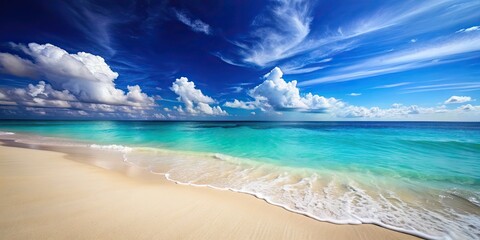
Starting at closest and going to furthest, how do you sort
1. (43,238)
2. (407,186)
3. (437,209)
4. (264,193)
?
1. (43,238)
2. (437,209)
3. (264,193)
4. (407,186)

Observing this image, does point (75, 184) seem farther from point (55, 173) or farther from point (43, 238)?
point (43, 238)

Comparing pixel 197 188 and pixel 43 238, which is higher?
pixel 43 238

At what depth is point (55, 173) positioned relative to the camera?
6656 mm

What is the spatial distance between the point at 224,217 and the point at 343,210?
3107 millimetres

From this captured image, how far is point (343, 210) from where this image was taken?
4.46 metres

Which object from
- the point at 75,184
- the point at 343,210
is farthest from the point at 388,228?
the point at 75,184

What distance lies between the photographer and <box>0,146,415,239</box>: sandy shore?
124 inches

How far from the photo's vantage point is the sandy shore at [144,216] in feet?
10.4

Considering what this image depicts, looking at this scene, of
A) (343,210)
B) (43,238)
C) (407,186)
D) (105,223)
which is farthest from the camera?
(407,186)

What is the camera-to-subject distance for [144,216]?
→ 369 centimetres

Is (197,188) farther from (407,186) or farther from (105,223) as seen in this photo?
(407,186)

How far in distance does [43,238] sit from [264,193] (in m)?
4.84

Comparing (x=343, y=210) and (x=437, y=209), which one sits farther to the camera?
(x=437, y=209)

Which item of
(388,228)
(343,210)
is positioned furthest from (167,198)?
(388,228)
